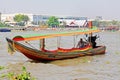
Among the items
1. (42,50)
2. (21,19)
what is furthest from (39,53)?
(21,19)

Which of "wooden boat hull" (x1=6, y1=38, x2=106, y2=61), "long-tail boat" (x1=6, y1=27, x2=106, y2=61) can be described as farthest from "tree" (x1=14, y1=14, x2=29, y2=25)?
"wooden boat hull" (x1=6, y1=38, x2=106, y2=61)

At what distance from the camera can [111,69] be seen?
782 inches

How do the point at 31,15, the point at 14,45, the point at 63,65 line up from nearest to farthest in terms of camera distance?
the point at 14,45
the point at 63,65
the point at 31,15

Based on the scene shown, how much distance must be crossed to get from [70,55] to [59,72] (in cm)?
483

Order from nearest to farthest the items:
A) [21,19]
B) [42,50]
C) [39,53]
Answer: [39,53]
[42,50]
[21,19]

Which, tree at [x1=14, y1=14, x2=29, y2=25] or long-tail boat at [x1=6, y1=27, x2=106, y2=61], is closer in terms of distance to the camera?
long-tail boat at [x1=6, y1=27, x2=106, y2=61]

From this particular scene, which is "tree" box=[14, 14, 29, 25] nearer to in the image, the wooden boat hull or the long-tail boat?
the long-tail boat

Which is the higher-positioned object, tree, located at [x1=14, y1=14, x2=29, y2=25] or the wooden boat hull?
the wooden boat hull

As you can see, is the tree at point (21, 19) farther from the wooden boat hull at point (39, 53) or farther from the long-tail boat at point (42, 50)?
the wooden boat hull at point (39, 53)

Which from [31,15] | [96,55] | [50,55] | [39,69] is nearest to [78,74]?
[39,69]

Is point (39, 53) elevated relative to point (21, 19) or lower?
elevated

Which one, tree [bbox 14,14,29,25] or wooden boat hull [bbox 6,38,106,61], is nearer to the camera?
wooden boat hull [bbox 6,38,106,61]

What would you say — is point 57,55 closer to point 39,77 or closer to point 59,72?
point 59,72

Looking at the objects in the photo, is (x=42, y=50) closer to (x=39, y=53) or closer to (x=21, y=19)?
(x=39, y=53)
